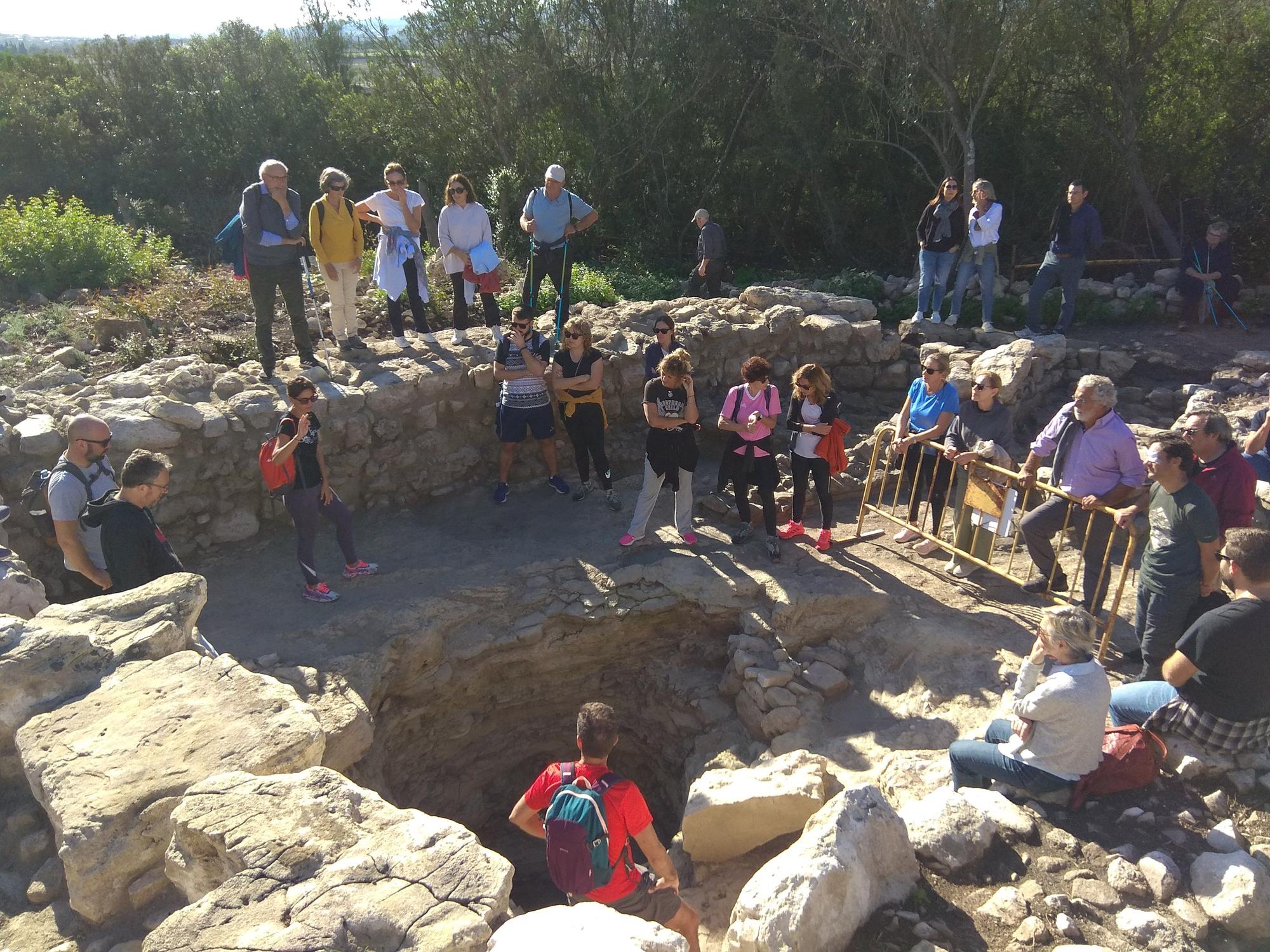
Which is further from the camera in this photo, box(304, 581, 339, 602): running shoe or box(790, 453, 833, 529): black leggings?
box(790, 453, 833, 529): black leggings

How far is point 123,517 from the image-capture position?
5102 mm

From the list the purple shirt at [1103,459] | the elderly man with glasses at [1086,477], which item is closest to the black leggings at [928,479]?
the elderly man with glasses at [1086,477]

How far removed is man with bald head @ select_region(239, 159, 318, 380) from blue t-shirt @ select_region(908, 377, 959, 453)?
220 inches

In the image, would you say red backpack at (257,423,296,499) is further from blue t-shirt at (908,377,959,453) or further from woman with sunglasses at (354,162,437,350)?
blue t-shirt at (908,377,959,453)

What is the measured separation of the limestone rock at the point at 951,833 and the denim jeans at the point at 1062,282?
8354 mm

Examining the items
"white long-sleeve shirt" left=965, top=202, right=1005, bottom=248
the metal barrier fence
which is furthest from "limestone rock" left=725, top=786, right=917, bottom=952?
"white long-sleeve shirt" left=965, top=202, right=1005, bottom=248

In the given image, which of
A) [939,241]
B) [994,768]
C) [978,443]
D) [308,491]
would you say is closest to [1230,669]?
[994,768]

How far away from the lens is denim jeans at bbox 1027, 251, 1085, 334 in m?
10.8

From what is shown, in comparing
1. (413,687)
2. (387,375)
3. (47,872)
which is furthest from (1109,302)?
(47,872)

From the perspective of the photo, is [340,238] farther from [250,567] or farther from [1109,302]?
[1109,302]

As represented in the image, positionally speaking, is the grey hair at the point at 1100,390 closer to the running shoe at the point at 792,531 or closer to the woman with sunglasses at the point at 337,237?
the running shoe at the point at 792,531

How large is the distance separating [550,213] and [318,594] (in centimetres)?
454

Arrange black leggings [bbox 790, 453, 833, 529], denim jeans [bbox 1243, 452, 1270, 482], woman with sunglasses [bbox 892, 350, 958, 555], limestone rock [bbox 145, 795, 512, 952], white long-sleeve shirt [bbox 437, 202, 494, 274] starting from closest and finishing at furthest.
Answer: limestone rock [bbox 145, 795, 512, 952] < denim jeans [bbox 1243, 452, 1270, 482] < woman with sunglasses [bbox 892, 350, 958, 555] < black leggings [bbox 790, 453, 833, 529] < white long-sleeve shirt [bbox 437, 202, 494, 274]

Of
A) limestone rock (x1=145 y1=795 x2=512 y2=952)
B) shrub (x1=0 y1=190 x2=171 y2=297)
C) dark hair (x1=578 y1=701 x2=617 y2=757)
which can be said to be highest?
shrub (x1=0 y1=190 x2=171 y2=297)
